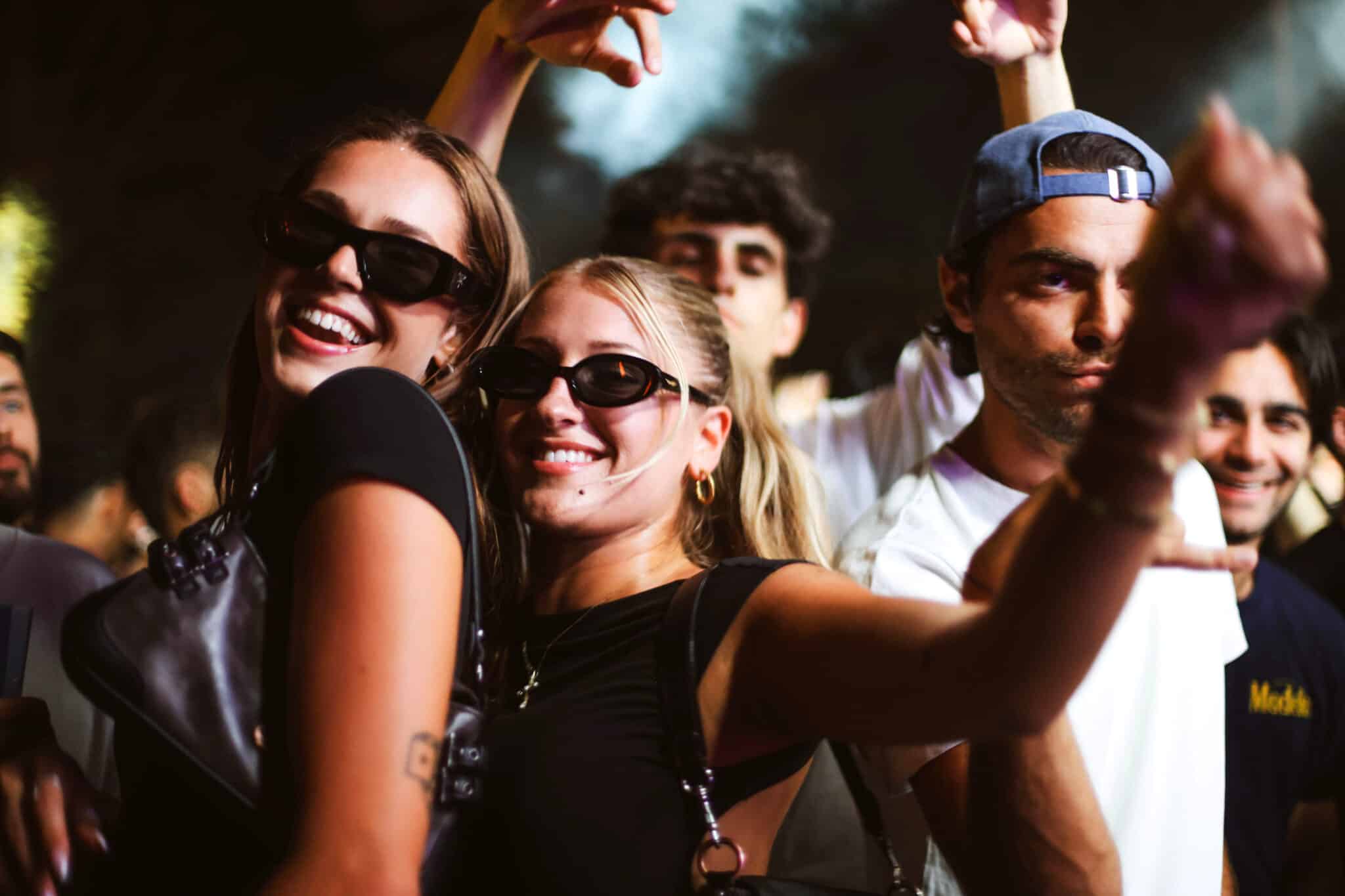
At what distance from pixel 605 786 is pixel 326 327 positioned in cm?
80

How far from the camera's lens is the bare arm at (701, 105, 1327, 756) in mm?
784

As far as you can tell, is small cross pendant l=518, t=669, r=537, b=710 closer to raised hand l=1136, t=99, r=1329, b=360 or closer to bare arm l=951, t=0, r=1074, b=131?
raised hand l=1136, t=99, r=1329, b=360

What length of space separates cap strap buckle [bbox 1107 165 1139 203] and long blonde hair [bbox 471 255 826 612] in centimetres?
75

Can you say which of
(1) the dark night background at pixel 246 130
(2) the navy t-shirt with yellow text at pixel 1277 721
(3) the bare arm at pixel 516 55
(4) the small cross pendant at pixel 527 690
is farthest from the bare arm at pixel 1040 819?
(1) the dark night background at pixel 246 130

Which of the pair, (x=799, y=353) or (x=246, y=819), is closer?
(x=246, y=819)

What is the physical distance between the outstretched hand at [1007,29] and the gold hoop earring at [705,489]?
3.51 ft

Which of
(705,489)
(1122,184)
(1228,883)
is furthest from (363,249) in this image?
(1228,883)

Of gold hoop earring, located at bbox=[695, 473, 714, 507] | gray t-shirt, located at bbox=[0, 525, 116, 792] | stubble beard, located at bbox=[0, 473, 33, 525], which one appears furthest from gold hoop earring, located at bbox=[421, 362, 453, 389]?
stubble beard, located at bbox=[0, 473, 33, 525]

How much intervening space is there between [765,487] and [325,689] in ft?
3.71

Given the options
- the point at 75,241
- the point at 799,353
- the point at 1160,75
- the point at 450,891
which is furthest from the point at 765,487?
the point at 75,241

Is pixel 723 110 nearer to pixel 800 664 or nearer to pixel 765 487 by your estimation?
pixel 765 487

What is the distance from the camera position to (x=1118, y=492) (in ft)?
2.81

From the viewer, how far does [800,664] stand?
1.24 metres

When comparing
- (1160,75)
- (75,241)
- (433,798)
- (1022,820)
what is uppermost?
(1160,75)
